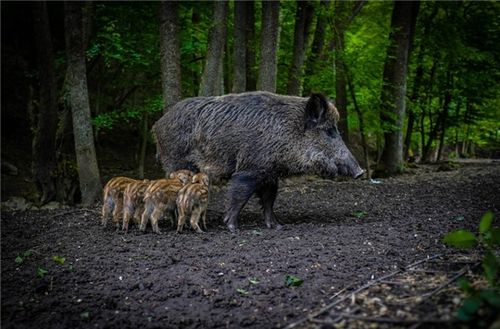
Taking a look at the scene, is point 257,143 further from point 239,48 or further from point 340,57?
point 340,57

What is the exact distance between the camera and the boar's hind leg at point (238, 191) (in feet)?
21.0

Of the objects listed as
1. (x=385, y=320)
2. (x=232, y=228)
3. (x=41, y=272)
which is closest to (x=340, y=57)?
(x=232, y=228)

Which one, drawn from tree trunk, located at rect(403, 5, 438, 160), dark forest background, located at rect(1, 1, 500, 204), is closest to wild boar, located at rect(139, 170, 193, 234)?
dark forest background, located at rect(1, 1, 500, 204)

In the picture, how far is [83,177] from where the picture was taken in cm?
835

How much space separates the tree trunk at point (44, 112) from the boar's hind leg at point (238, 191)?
420 cm

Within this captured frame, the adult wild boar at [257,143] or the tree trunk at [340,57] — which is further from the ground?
the tree trunk at [340,57]

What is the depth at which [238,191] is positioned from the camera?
6.42 meters

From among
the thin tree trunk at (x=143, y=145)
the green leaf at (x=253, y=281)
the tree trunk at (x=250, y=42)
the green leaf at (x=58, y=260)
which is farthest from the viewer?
the thin tree trunk at (x=143, y=145)

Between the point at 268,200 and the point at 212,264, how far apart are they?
86.1 inches

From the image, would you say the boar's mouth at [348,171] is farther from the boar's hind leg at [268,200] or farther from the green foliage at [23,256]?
the green foliage at [23,256]

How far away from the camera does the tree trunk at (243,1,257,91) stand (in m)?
11.3

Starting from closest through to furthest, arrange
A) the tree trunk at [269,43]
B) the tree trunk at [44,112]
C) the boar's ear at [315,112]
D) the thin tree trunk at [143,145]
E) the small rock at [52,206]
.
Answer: the boar's ear at [315,112] < the small rock at [52,206] < the tree trunk at [44,112] < the tree trunk at [269,43] < the thin tree trunk at [143,145]

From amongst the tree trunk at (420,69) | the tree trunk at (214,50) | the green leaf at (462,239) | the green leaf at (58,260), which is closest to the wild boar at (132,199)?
the green leaf at (58,260)

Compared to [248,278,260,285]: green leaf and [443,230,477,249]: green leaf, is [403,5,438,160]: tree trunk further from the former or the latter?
[443,230,477,249]: green leaf
